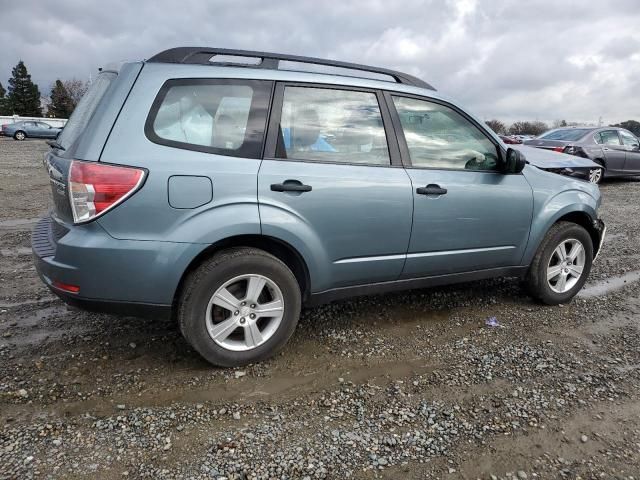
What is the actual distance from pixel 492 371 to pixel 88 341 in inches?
108

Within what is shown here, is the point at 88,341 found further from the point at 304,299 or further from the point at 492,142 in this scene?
the point at 492,142

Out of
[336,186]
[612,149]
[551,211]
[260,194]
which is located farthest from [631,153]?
[260,194]

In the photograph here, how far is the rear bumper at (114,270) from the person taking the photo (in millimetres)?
2564

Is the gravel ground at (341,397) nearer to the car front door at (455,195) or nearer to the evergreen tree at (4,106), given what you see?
the car front door at (455,195)

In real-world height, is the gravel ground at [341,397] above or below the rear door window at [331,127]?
→ below

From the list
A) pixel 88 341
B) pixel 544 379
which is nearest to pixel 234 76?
pixel 88 341

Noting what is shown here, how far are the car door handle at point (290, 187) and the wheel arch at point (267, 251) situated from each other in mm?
302

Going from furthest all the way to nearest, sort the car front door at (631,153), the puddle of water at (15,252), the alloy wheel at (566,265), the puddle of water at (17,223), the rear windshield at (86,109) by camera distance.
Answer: the car front door at (631,153), the puddle of water at (17,223), the puddle of water at (15,252), the alloy wheel at (566,265), the rear windshield at (86,109)

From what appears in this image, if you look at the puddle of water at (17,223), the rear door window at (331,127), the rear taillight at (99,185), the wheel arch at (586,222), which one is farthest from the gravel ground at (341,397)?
the puddle of water at (17,223)

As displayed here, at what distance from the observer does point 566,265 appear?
4223 mm

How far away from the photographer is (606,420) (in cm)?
261

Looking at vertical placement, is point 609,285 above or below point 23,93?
below

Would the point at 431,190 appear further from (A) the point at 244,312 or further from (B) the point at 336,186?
(A) the point at 244,312

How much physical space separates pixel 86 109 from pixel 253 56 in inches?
43.5
